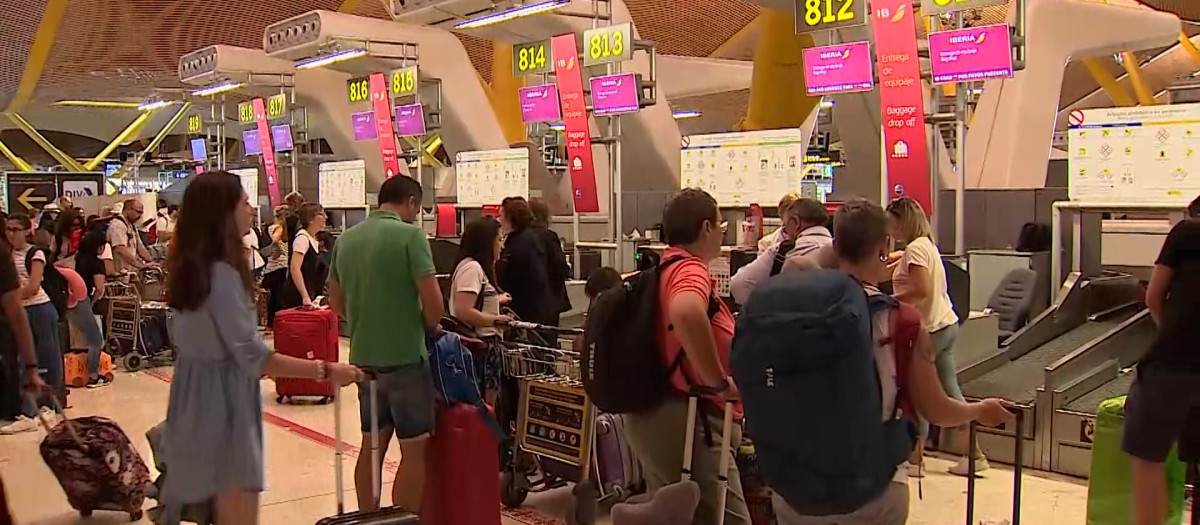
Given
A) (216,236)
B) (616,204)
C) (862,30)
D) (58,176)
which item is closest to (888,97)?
(862,30)

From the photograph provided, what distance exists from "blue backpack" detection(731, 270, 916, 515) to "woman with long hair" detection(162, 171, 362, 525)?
Result: 1.48 metres

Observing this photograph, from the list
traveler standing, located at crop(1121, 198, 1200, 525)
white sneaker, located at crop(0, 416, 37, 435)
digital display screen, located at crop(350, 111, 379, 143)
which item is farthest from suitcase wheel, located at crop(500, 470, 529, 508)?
digital display screen, located at crop(350, 111, 379, 143)

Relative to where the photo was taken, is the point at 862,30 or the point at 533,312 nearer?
the point at 533,312

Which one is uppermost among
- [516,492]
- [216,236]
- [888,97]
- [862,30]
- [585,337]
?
[862,30]

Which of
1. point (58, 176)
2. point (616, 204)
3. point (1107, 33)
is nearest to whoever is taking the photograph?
point (616, 204)

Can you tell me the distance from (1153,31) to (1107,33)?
4.18 feet

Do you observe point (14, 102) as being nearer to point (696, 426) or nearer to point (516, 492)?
point (516, 492)

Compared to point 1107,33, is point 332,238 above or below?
below

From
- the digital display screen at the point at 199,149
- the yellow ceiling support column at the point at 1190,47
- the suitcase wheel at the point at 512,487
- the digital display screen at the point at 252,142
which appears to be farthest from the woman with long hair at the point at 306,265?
the yellow ceiling support column at the point at 1190,47

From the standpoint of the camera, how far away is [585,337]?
139 inches

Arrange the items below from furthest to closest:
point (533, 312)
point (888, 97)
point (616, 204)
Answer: point (616, 204) < point (888, 97) < point (533, 312)

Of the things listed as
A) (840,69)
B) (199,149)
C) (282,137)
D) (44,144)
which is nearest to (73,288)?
(840,69)

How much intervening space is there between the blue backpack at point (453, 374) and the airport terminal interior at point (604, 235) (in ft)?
0.08

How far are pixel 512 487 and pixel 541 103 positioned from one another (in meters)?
7.21
